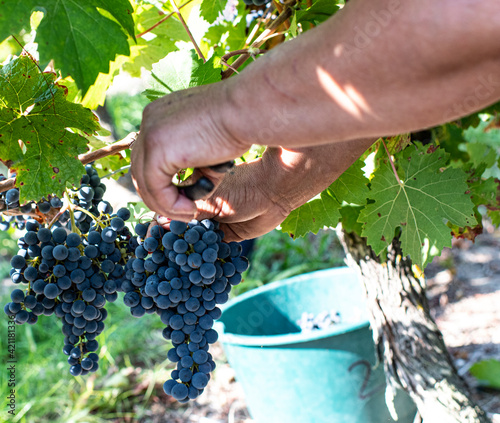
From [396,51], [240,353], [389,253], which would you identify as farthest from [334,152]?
[240,353]

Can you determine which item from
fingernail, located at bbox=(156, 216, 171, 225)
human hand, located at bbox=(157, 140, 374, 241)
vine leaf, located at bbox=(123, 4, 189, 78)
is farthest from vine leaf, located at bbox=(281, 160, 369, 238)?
vine leaf, located at bbox=(123, 4, 189, 78)

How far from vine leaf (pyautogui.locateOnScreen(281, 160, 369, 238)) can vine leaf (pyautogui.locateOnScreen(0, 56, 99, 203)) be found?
619 millimetres

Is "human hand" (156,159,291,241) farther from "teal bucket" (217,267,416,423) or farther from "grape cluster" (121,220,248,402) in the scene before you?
"teal bucket" (217,267,416,423)

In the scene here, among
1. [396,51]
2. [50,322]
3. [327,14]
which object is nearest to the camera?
[396,51]

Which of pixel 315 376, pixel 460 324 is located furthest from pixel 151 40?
pixel 460 324

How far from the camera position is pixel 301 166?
1054mm

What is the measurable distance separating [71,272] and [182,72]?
21.5 inches

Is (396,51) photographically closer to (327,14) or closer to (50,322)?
(327,14)

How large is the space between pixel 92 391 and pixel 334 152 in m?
2.48

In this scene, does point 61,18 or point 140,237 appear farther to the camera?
point 140,237

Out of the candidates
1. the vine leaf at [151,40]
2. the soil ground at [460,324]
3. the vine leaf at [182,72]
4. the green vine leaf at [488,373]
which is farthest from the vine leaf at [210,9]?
the green vine leaf at [488,373]

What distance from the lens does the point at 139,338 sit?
140 inches

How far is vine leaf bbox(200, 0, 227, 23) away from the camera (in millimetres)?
1433

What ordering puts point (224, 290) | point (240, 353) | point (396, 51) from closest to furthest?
point (396, 51)
point (224, 290)
point (240, 353)
